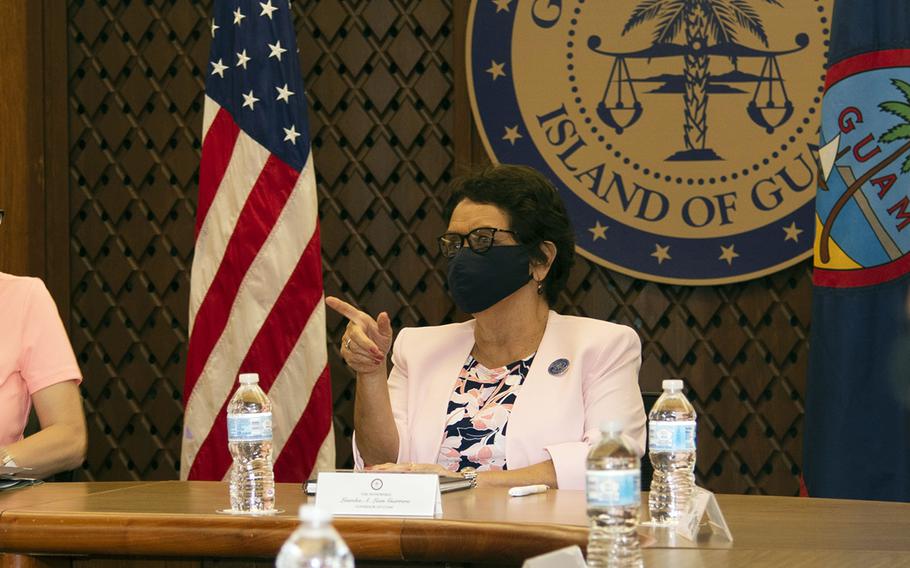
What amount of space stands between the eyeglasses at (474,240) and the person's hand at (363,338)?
32cm

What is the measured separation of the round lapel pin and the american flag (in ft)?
3.80

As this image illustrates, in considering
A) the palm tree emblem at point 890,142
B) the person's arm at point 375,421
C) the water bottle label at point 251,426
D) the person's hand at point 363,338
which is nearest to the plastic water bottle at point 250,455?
the water bottle label at point 251,426

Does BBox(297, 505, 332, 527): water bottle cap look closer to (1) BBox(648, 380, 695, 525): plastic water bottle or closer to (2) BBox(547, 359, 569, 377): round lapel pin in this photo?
(1) BBox(648, 380, 695, 525): plastic water bottle

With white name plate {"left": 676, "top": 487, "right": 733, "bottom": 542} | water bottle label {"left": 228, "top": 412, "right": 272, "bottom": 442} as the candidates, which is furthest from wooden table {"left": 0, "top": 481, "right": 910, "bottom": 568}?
water bottle label {"left": 228, "top": 412, "right": 272, "bottom": 442}

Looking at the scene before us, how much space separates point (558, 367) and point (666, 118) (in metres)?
1.57

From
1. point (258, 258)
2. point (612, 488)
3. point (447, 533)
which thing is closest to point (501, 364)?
point (447, 533)

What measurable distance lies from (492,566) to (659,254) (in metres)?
2.14

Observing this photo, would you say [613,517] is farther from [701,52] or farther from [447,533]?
[701,52]

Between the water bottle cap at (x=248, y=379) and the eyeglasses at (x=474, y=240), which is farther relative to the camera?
the eyeglasses at (x=474, y=240)

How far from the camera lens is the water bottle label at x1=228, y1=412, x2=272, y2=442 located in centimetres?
189

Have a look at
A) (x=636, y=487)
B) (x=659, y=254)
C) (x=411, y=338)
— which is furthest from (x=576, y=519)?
(x=659, y=254)

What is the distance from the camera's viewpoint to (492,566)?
175 cm

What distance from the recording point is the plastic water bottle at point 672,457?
1.80 metres

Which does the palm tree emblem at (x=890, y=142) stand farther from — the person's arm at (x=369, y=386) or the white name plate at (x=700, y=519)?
the white name plate at (x=700, y=519)
